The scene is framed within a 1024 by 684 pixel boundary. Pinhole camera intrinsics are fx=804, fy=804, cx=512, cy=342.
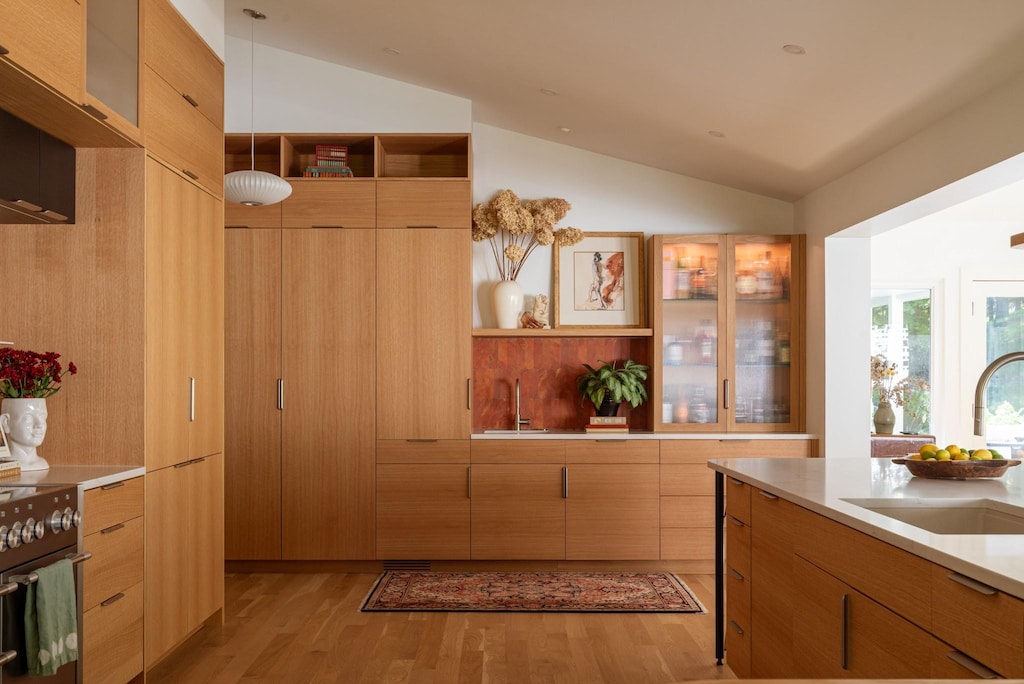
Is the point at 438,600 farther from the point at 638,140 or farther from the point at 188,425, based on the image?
the point at 638,140

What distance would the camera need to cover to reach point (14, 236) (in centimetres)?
301

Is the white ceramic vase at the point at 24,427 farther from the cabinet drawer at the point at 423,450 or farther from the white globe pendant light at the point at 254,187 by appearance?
the cabinet drawer at the point at 423,450

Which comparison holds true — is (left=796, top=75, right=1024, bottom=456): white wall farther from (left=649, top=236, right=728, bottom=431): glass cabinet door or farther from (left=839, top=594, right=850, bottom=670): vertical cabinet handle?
(left=839, top=594, right=850, bottom=670): vertical cabinet handle

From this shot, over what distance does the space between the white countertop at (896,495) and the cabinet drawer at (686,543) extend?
160cm

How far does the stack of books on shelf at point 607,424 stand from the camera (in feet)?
16.9

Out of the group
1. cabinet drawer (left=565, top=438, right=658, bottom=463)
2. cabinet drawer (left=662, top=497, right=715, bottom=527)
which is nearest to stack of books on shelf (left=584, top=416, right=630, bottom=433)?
cabinet drawer (left=565, top=438, right=658, bottom=463)

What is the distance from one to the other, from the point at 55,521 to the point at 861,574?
227 centimetres

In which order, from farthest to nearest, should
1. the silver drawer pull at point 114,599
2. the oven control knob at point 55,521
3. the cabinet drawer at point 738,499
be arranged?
the cabinet drawer at point 738,499
the silver drawer pull at point 114,599
the oven control knob at point 55,521

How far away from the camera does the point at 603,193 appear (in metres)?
5.53

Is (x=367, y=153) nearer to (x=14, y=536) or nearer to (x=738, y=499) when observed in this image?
(x=738, y=499)

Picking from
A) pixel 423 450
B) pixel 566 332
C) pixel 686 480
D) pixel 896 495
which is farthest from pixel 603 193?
pixel 896 495

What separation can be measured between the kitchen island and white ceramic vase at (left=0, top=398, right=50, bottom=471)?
2.52m

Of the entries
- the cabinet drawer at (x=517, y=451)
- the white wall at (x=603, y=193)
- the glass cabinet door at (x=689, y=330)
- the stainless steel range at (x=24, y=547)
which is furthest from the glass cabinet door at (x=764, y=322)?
the stainless steel range at (x=24, y=547)

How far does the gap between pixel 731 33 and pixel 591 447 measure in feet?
8.59
